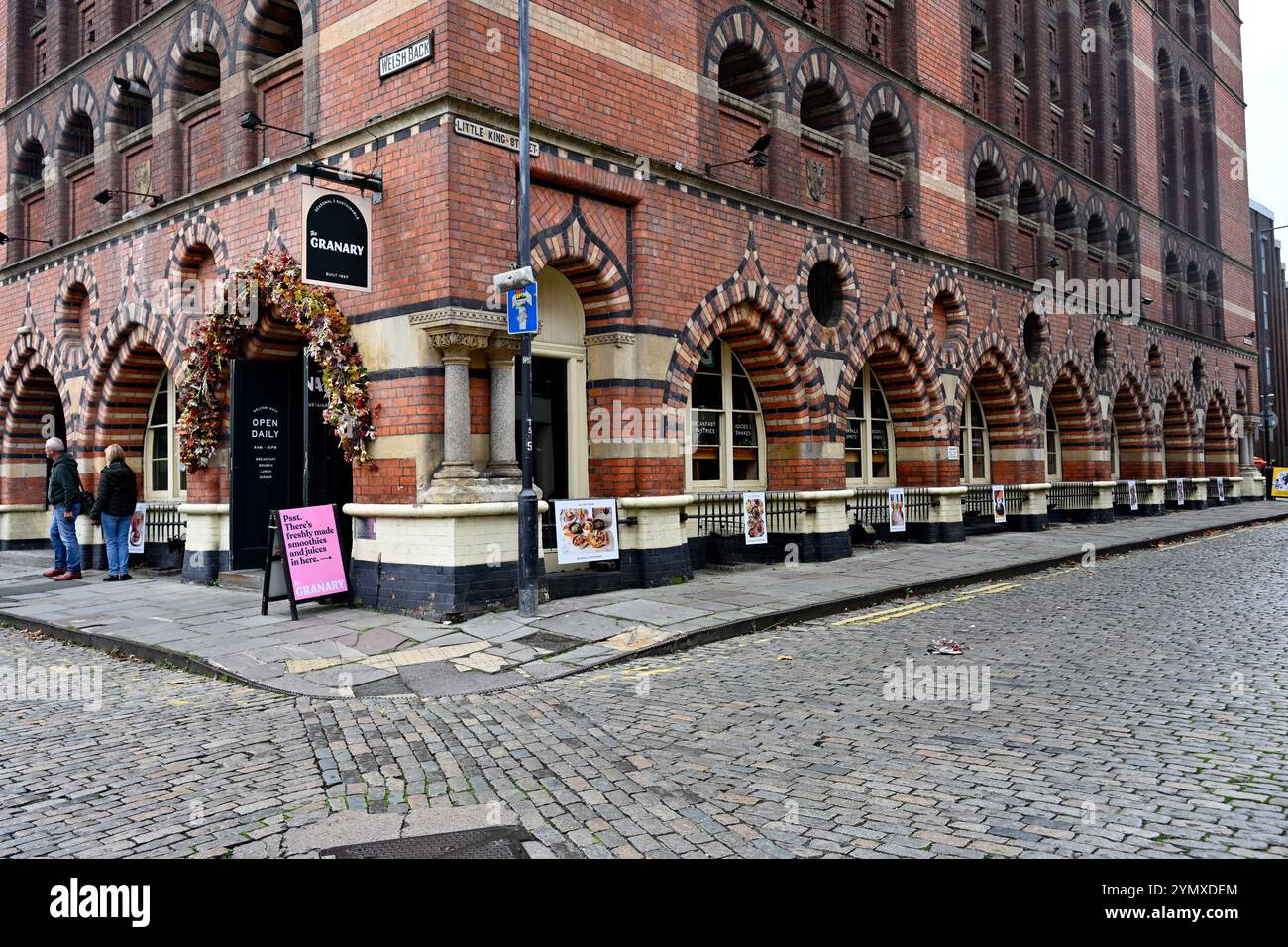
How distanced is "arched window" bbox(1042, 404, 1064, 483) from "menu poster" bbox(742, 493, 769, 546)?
14261 millimetres

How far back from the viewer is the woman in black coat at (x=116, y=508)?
44.5 feet

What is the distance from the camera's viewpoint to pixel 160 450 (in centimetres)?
1659

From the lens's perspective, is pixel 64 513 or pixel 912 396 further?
pixel 912 396

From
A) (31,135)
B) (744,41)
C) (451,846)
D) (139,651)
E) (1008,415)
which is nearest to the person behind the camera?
(451,846)

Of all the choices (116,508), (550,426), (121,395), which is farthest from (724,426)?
(121,395)

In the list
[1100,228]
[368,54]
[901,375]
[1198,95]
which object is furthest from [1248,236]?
[368,54]

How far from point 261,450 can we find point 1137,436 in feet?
86.7

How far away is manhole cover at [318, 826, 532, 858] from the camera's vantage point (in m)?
3.95

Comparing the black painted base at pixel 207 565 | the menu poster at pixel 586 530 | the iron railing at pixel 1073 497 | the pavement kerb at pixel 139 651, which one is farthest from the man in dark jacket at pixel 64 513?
the iron railing at pixel 1073 497

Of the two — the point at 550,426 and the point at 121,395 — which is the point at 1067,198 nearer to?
the point at 550,426

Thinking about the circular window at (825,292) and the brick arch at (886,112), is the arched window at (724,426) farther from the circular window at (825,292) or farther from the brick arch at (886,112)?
the brick arch at (886,112)

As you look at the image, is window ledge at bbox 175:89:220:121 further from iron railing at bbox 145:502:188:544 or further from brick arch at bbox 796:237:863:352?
brick arch at bbox 796:237:863:352

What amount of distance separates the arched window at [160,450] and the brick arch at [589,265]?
28.0ft

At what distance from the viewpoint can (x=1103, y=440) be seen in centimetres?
2525
